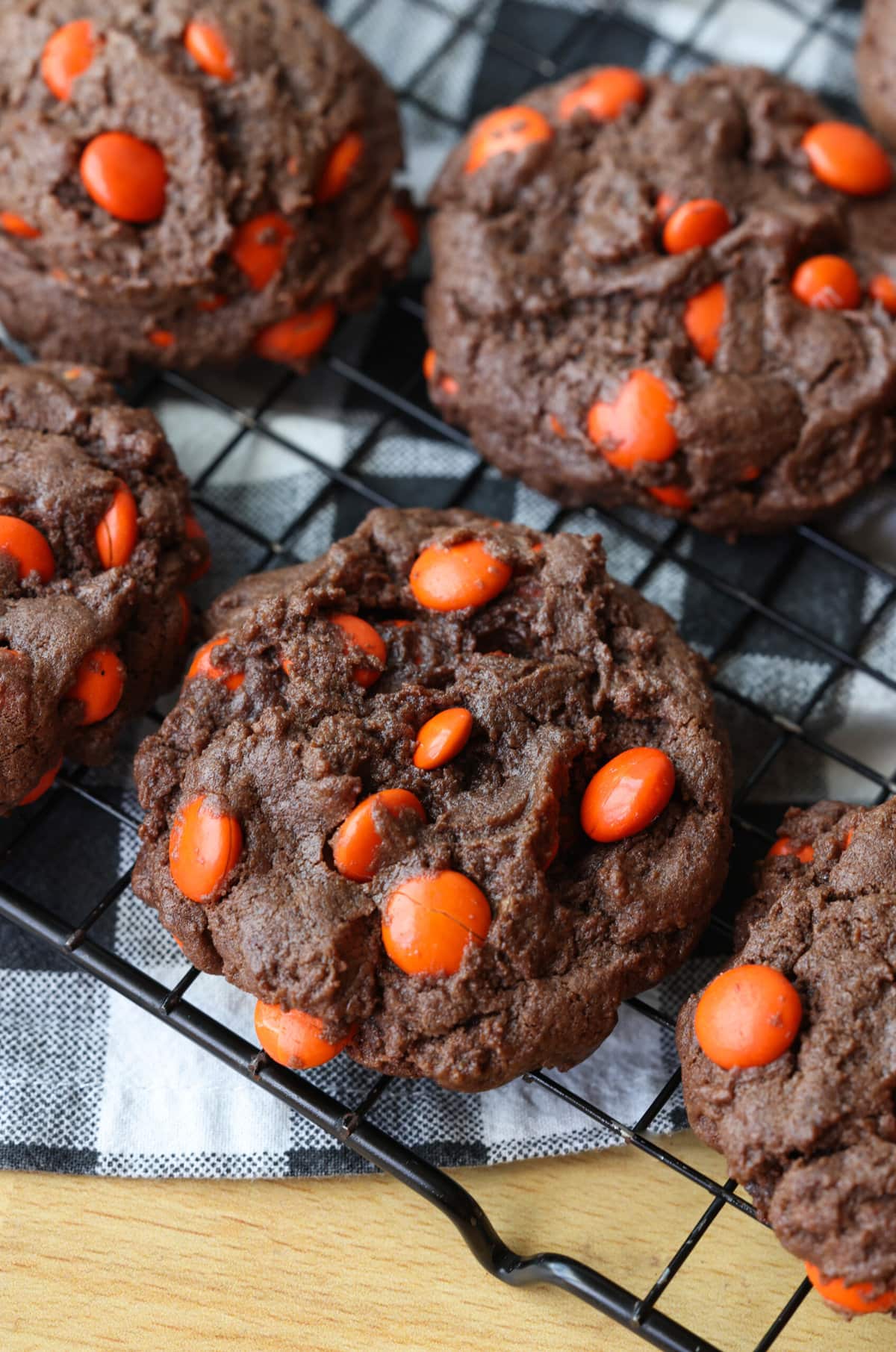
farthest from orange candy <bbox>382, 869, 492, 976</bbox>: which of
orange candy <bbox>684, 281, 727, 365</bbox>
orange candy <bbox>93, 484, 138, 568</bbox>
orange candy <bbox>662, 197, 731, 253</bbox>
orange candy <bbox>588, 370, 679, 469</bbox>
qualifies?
orange candy <bbox>662, 197, 731, 253</bbox>

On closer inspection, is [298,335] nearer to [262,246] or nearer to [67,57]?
[262,246]

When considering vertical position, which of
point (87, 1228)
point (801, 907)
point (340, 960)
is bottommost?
point (87, 1228)

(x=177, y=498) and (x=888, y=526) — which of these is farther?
(x=888, y=526)

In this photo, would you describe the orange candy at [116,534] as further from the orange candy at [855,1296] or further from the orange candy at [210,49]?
the orange candy at [855,1296]

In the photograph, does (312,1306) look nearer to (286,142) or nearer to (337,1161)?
(337,1161)

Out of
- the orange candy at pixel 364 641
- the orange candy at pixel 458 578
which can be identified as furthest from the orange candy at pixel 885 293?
the orange candy at pixel 364 641

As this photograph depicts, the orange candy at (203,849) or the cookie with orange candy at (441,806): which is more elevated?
the cookie with orange candy at (441,806)

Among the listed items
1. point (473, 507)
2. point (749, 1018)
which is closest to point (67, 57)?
point (473, 507)

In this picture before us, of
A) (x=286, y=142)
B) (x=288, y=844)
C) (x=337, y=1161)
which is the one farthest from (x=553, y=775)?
(x=286, y=142)
